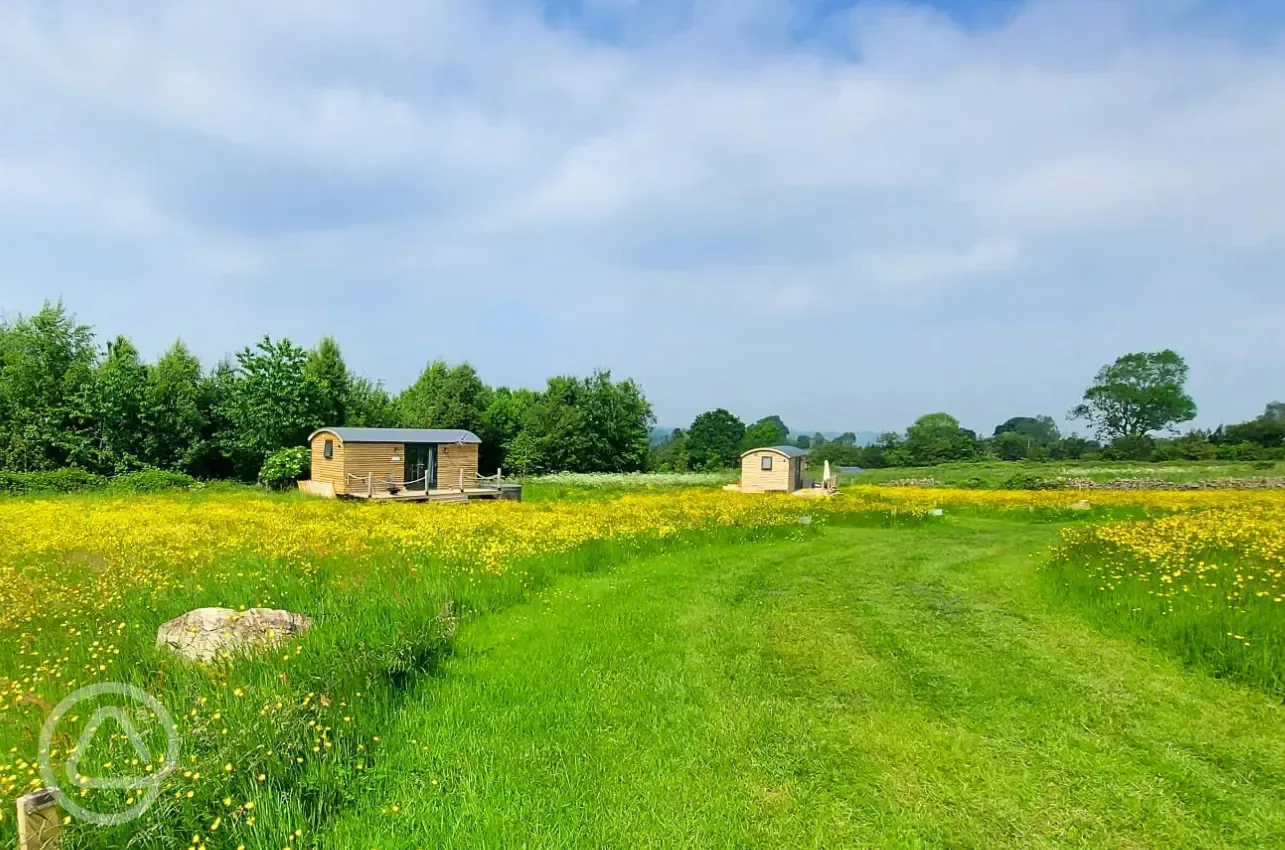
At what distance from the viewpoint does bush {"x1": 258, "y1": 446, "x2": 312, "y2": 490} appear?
113ft

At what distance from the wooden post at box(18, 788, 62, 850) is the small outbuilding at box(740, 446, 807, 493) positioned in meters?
33.8

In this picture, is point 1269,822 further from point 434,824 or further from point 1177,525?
point 1177,525

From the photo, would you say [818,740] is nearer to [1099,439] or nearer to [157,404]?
[157,404]

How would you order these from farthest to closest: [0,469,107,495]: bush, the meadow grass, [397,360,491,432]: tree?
[397,360,491,432]: tree
[0,469,107,495]: bush
the meadow grass

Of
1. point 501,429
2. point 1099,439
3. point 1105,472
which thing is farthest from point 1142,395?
point 501,429

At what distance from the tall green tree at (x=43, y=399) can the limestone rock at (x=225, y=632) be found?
36.8 meters


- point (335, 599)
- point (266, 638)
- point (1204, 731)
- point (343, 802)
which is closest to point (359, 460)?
point (335, 599)

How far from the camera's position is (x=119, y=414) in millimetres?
34781

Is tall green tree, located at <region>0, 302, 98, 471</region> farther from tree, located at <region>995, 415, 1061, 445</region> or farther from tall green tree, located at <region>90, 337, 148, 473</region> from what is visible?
tree, located at <region>995, 415, 1061, 445</region>

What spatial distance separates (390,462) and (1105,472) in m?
54.0

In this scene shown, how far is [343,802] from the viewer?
14.4ft

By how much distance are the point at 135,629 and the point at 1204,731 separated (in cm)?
1094

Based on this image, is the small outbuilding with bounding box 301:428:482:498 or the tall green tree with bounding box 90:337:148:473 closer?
the small outbuilding with bounding box 301:428:482:498

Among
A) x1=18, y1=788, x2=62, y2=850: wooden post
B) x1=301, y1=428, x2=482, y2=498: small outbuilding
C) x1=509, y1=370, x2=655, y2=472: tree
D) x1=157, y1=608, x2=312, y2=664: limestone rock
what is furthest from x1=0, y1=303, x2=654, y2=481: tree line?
x1=18, y1=788, x2=62, y2=850: wooden post
